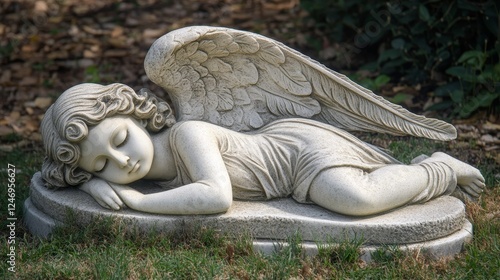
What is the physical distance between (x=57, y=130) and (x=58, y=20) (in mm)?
5694

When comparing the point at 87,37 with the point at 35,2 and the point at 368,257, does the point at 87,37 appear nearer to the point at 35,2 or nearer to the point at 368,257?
the point at 35,2

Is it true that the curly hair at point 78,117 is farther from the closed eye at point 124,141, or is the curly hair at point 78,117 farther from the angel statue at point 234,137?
the closed eye at point 124,141

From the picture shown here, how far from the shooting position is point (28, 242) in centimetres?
494

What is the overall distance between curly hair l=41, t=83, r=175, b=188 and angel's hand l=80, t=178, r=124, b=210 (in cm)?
8

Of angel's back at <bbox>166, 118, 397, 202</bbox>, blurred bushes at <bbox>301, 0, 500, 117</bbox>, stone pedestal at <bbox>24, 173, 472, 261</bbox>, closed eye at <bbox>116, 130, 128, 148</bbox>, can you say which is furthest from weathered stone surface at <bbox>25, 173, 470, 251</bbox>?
blurred bushes at <bbox>301, 0, 500, 117</bbox>

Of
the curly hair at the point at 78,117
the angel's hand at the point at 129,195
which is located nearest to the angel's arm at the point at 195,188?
the angel's hand at the point at 129,195

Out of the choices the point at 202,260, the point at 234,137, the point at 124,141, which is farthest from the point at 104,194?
the point at 234,137

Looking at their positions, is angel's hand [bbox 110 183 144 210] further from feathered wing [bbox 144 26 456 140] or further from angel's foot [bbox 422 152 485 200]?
angel's foot [bbox 422 152 485 200]

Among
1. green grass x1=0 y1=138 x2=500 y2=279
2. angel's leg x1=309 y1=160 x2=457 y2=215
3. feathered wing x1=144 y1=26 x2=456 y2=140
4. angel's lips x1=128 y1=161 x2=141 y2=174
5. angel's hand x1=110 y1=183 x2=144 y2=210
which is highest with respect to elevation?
feathered wing x1=144 y1=26 x2=456 y2=140

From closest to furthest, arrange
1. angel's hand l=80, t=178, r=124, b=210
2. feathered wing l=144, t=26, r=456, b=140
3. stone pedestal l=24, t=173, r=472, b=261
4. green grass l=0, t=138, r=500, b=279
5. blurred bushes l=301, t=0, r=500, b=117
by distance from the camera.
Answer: green grass l=0, t=138, r=500, b=279 → stone pedestal l=24, t=173, r=472, b=261 → angel's hand l=80, t=178, r=124, b=210 → feathered wing l=144, t=26, r=456, b=140 → blurred bushes l=301, t=0, r=500, b=117

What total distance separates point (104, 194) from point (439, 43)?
3943 millimetres

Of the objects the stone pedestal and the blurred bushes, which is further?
the blurred bushes

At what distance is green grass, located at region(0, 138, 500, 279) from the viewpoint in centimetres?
442

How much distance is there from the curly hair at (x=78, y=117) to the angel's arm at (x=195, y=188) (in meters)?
0.24
